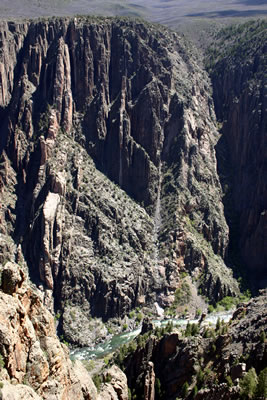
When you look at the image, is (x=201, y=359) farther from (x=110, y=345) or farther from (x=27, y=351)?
(x=110, y=345)

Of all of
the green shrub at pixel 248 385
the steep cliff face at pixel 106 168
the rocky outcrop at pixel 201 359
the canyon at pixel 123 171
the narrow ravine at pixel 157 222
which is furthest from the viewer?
the narrow ravine at pixel 157 222

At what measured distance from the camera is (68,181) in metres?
144

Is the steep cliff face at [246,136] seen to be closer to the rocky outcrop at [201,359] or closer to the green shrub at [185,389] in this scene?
the rocky outcrop at [201,359]

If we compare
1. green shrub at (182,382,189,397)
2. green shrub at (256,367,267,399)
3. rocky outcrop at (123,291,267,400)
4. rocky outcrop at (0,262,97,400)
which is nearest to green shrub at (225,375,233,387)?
rocky outcrop at (123,291,267,400)

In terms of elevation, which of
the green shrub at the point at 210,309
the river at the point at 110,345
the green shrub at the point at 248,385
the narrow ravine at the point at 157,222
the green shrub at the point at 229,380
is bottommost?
the river at the point at 110,345

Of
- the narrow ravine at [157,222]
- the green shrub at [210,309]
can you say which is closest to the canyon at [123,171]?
the narrow ravine at [157,222]

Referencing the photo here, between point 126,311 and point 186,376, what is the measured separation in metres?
56.4

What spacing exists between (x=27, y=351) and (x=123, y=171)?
11805cm

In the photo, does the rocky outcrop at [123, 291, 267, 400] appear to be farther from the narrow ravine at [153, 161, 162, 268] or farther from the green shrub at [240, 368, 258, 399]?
the narrow ravine at [153, 161, 162, 268]

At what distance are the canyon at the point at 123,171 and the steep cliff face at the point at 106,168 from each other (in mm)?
358

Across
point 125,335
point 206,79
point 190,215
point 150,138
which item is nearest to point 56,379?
point 125,335

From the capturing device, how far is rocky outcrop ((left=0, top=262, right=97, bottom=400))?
37.2 metres

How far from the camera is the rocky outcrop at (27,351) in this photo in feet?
122

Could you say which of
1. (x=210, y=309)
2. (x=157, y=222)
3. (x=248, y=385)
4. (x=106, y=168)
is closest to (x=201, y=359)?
(x=248, y=385)
